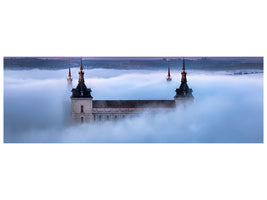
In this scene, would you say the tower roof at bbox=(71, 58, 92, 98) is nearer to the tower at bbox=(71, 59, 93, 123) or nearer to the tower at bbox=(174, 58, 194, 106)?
the tower at bbox=(71, 59, 93, 123)

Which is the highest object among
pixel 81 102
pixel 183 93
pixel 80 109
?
pixel 183 93

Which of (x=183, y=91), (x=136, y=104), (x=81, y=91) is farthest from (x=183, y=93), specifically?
(x=81, y=91)

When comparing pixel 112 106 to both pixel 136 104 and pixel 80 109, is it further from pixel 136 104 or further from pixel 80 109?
pixel 80 109

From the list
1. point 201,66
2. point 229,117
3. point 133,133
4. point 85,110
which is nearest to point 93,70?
point 85,110

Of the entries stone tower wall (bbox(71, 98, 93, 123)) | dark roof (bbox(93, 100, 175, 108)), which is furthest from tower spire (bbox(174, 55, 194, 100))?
stone tower wall (bbox(71, 98, 93, 123))

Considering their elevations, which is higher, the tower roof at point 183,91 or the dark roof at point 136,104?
the tower roof at point 183,91

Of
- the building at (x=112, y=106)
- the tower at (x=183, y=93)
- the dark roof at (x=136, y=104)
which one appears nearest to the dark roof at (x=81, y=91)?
the building at (x=112, y=106)

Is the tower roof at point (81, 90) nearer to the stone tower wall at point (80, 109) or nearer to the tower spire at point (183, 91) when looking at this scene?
the stone tower wall at point (80, 109)

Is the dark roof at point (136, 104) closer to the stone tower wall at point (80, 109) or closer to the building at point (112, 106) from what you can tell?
the building at point (112, 106)
